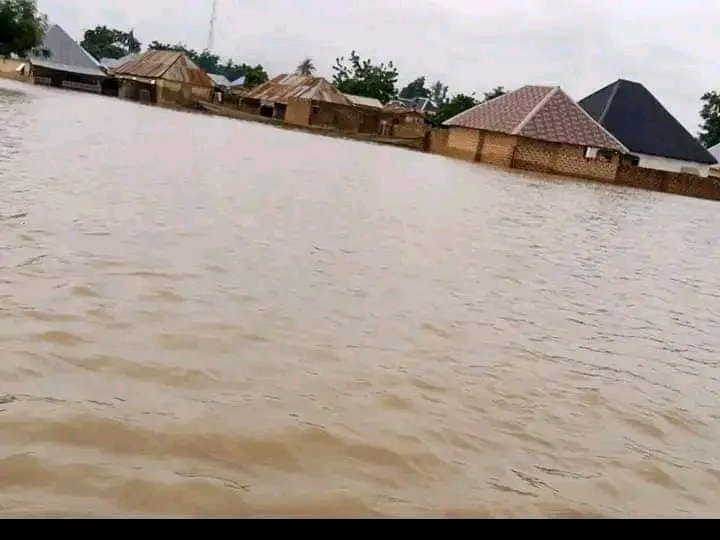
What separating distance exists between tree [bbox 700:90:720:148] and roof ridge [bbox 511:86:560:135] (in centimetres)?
2692

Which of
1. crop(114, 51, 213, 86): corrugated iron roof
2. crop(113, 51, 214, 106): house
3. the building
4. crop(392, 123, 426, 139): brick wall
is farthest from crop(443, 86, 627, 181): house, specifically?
crop(114, 51, 213, 86): corrugated iron roof

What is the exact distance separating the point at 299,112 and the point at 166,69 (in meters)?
10.3

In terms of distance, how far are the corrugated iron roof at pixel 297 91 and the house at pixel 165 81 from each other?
9.77ft

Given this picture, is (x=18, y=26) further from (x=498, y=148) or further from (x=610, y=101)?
(x=610, y=101)

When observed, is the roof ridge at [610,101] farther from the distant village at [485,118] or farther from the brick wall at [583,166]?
the brick wall at [583,166]

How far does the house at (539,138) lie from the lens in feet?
108

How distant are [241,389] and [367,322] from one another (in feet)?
5.57

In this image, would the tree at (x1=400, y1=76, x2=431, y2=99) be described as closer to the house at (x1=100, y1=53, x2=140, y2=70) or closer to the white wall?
the house at (x1=100, y1=53, x2=140, y2=70)

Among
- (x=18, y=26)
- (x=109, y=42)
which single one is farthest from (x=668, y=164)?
(x=109, y=42)

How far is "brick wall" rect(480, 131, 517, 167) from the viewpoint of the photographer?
32625 mm

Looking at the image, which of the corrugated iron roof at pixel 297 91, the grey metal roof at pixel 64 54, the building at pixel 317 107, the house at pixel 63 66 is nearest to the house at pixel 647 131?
the building at pixel 317 107

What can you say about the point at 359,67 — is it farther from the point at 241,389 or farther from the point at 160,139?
the point at 241,389

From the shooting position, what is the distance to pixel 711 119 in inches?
2336
